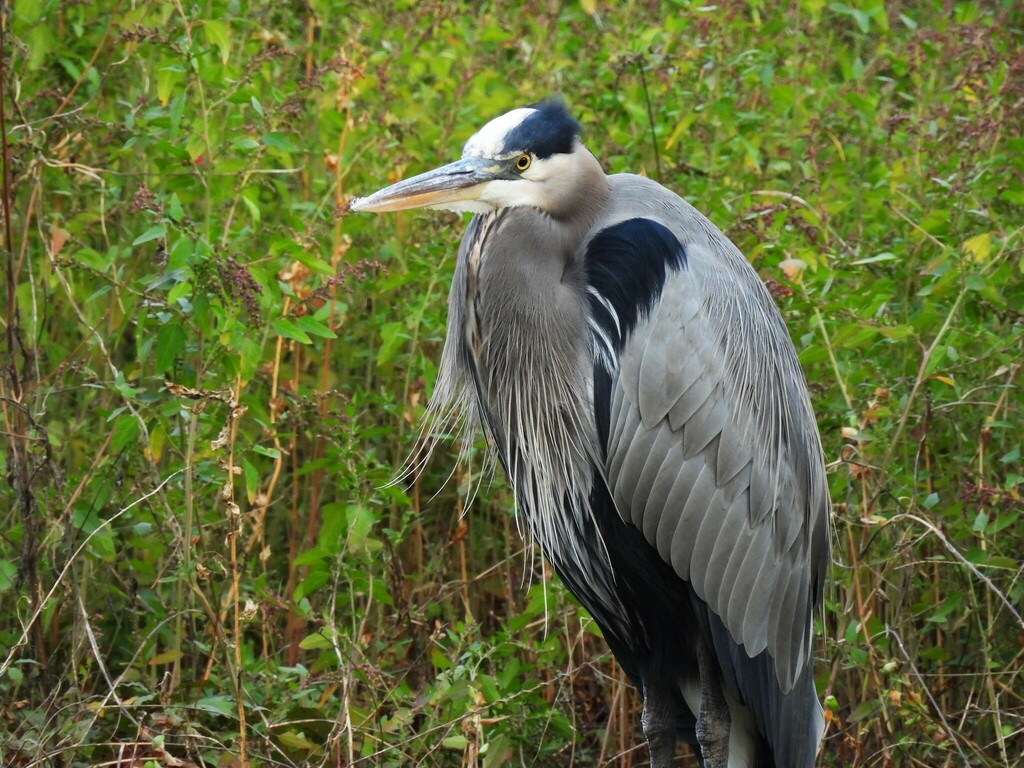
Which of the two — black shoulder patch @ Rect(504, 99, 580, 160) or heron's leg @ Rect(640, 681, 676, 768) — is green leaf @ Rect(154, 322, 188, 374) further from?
heron's leg @ Rect(640, 681, 676, 768)

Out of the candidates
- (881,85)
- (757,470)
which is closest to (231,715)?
(757,470)

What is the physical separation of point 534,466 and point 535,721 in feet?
2.10

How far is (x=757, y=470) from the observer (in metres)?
2.99

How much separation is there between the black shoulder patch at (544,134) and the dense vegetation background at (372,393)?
0.57 meters

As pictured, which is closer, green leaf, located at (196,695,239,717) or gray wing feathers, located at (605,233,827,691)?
gray wing feathers, located at (605,233,827,691)

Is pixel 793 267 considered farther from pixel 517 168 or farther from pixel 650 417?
pixel 517 168

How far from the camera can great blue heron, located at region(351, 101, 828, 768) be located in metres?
2.89

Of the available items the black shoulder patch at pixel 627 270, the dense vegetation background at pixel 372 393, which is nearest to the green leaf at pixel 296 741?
the dense vegetation background at pixel 372 393

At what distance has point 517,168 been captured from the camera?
2.90m

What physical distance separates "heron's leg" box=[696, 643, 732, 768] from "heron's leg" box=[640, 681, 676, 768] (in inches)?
A: 4.7

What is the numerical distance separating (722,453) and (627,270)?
45cm

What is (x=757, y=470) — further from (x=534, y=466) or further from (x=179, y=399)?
(x=179, y=399)

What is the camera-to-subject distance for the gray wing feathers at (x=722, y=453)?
→ 2887 millimetres

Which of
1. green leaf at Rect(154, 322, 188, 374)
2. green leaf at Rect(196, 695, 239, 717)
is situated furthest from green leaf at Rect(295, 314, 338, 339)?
green leaf at Rect(196, 695, 239, 717)
